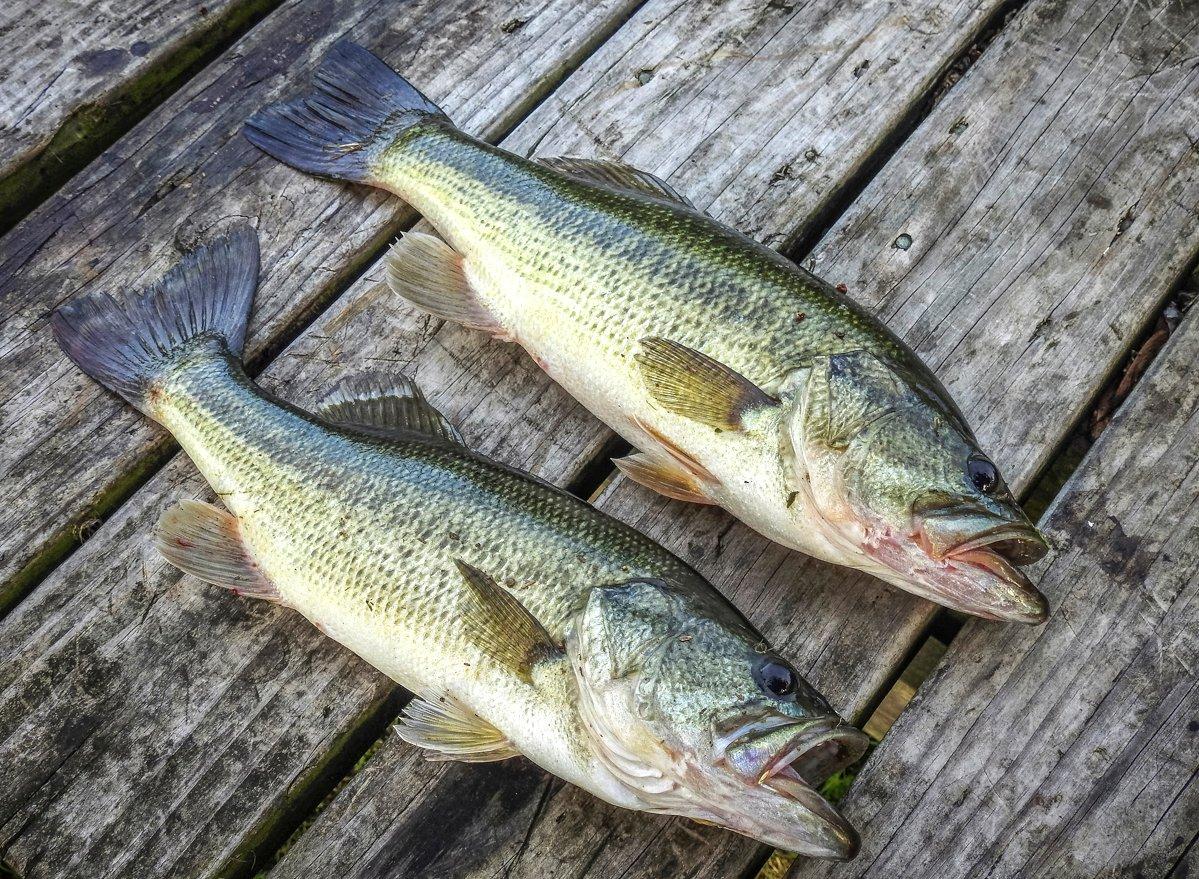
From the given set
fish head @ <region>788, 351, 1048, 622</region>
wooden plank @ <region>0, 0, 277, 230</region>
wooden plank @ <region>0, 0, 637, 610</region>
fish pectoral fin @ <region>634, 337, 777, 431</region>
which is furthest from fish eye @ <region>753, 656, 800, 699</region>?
wooden plank @ <region>0, 0, 277, 230</region>

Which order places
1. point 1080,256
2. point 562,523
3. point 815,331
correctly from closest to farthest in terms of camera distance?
point 562,523
point 815,331
point 1080,256

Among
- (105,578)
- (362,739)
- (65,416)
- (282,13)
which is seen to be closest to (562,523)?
(362,739)

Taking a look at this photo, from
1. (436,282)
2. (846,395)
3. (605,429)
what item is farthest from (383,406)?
(846,395)

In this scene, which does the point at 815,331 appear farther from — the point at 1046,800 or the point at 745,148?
the point at 1046,800

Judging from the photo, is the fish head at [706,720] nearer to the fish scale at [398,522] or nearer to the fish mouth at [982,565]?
the fish scale at [398,522]

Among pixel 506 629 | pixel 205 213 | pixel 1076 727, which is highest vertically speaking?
pixel 205 213

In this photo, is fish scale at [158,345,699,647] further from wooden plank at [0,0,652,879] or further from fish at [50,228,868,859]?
wooden plank at [0,0,652,879]

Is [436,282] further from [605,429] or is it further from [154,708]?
[154,708]
